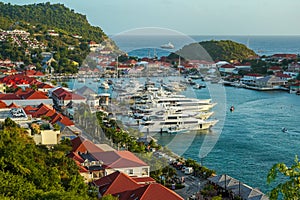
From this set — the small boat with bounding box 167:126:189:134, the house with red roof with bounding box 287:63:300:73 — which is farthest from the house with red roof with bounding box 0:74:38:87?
the house with red roof with bounding box 287:63:300:73

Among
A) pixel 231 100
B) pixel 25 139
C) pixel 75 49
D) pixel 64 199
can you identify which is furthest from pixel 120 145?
pixel 75 49

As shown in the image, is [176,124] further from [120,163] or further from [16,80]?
[16,80]

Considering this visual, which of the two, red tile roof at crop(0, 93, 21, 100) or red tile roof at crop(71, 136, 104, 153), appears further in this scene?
red tile roof at crop(0, 93, 21, 100)

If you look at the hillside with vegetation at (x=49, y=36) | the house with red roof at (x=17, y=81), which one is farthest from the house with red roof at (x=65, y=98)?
the hillside with vegetation at (x=49, y=36)

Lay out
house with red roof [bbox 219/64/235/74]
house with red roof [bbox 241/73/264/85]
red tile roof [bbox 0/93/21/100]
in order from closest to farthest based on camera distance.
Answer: red tile roof [bbox 0/93/21/100] → house with red roof [bbox 241/73/264/85] → house with red roof [bbox 219/64/235/74]

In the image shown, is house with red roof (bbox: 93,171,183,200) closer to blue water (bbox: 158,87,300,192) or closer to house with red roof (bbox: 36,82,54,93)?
blue water (bbox: 158,87,300,192)

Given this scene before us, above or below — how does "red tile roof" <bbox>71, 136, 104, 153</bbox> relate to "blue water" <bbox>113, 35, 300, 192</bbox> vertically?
above
